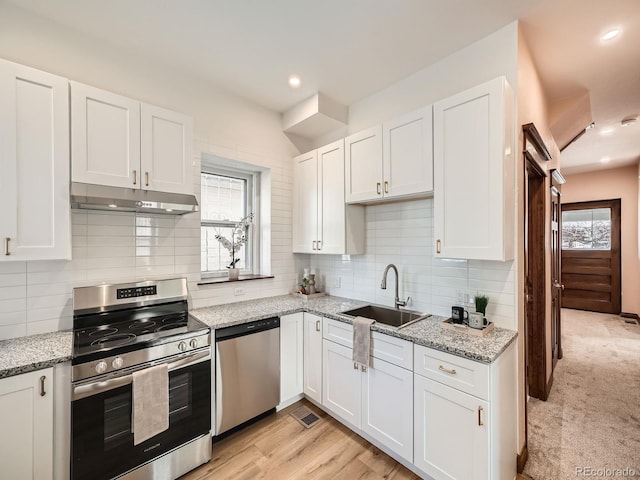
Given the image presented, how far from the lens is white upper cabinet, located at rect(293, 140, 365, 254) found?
8.96ft

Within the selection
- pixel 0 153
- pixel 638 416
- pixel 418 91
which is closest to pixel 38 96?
pixel 0 153

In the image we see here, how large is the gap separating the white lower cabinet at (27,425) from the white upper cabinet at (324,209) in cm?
213

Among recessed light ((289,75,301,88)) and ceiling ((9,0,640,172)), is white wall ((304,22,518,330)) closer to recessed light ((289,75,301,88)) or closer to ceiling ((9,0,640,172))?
ceiling ((9,0,640,172))

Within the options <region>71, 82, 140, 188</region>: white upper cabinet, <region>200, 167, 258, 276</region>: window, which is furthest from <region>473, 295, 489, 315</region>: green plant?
<region>71, 82, 140, 188</region>: white upper cabinet

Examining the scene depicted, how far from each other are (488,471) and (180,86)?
343cm

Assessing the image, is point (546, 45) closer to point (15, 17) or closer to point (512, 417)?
point (512, 417)

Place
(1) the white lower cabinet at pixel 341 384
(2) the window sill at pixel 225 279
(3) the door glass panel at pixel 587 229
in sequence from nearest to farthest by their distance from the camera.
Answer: (1) the white lower cabinet at pixel 341 384, (2) the window sill at pixel 225 279, (3) the door glass panel at pixel 587 229

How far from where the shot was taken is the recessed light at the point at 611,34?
1.95m

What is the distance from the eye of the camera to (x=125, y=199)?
1.88 meters

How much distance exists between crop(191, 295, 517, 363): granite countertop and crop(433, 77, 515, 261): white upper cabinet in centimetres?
50

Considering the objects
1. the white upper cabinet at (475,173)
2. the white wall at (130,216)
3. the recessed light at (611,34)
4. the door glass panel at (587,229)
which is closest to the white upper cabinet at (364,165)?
the white upper cabinet at (475,173)

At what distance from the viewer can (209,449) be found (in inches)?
78.6

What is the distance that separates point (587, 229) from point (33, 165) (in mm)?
8571

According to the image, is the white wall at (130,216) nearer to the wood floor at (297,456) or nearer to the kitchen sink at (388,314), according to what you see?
the kitchen sink at (388,314)
